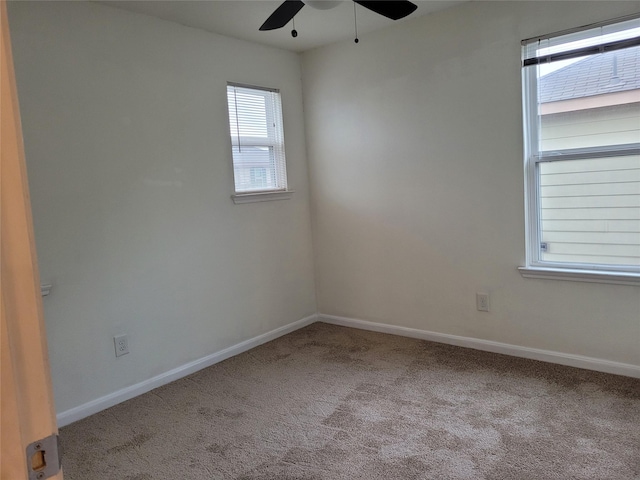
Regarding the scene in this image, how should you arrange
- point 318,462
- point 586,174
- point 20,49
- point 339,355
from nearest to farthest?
point 318,462, point 20,49, point 586,174, point 339,355

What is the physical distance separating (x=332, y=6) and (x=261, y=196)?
185 centimetres

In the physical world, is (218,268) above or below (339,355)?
above

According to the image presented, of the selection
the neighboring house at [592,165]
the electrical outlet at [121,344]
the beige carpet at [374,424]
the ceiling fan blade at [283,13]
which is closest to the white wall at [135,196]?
the electrical outlet at [121,344]

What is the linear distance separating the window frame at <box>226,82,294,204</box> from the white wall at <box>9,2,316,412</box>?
0.21 feet

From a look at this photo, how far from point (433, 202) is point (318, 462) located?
6.66ft

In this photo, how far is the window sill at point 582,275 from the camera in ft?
8.99

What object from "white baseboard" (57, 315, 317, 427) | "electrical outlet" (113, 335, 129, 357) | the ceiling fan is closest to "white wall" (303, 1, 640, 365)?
"white baseboard" (57, 315, 317, 427)

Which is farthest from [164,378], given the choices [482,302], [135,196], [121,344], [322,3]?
[322,3]

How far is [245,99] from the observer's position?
3.66 meters

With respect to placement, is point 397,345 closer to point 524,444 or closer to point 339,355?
point 339,355

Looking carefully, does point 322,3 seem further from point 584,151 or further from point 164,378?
point 164,378

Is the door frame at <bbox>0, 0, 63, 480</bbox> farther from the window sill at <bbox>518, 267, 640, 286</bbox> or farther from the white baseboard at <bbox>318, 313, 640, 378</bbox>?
the white baseboard at <bbox>318, 313, 640, 378</bbox>

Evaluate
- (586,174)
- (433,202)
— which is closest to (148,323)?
(433,202)

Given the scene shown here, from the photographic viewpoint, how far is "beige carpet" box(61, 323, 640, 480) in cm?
210
